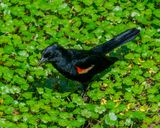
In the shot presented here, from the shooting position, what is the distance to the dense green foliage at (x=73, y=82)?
8805 millimetres

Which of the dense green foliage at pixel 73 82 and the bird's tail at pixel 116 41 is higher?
the bird's tail at pixel 116 41

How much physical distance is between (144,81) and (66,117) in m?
1.48

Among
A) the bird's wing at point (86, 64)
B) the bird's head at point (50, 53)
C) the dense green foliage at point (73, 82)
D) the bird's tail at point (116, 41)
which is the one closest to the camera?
the bird's head at point (50, 53)

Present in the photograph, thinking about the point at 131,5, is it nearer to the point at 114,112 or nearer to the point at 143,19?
the point at 143,19

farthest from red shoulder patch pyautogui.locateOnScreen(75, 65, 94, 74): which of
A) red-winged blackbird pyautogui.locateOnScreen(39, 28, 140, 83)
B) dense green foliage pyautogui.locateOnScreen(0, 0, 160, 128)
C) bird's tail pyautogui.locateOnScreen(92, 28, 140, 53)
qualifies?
dense green foliage pyautogui.locateOnScreen(0, 0, 160, 128)

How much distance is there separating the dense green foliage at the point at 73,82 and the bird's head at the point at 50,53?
742 millimetres

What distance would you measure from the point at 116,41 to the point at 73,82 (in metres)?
0.93

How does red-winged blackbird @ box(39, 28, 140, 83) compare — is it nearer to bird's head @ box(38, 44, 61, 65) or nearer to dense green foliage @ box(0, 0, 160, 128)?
bird's head @ box(38, 44, 61, 65)

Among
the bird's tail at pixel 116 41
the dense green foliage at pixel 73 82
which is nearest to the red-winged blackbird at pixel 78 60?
the bird's tail at pixel 116 41

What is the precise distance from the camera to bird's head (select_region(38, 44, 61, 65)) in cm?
846

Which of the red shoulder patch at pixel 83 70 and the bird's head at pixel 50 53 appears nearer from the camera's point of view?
the bird's head at pixel 50 53

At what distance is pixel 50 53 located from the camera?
8469 mm

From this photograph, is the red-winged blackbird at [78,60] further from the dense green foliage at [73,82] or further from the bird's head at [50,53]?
the dense green foliage at [73,82]

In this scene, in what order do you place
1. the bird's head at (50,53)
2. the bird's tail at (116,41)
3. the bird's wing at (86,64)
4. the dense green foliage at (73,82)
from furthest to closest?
the bird's tail at (116,41)
the dense green foliage at (73,82)
the bird's wing at (86,64)
the bird's head at (50,53)
